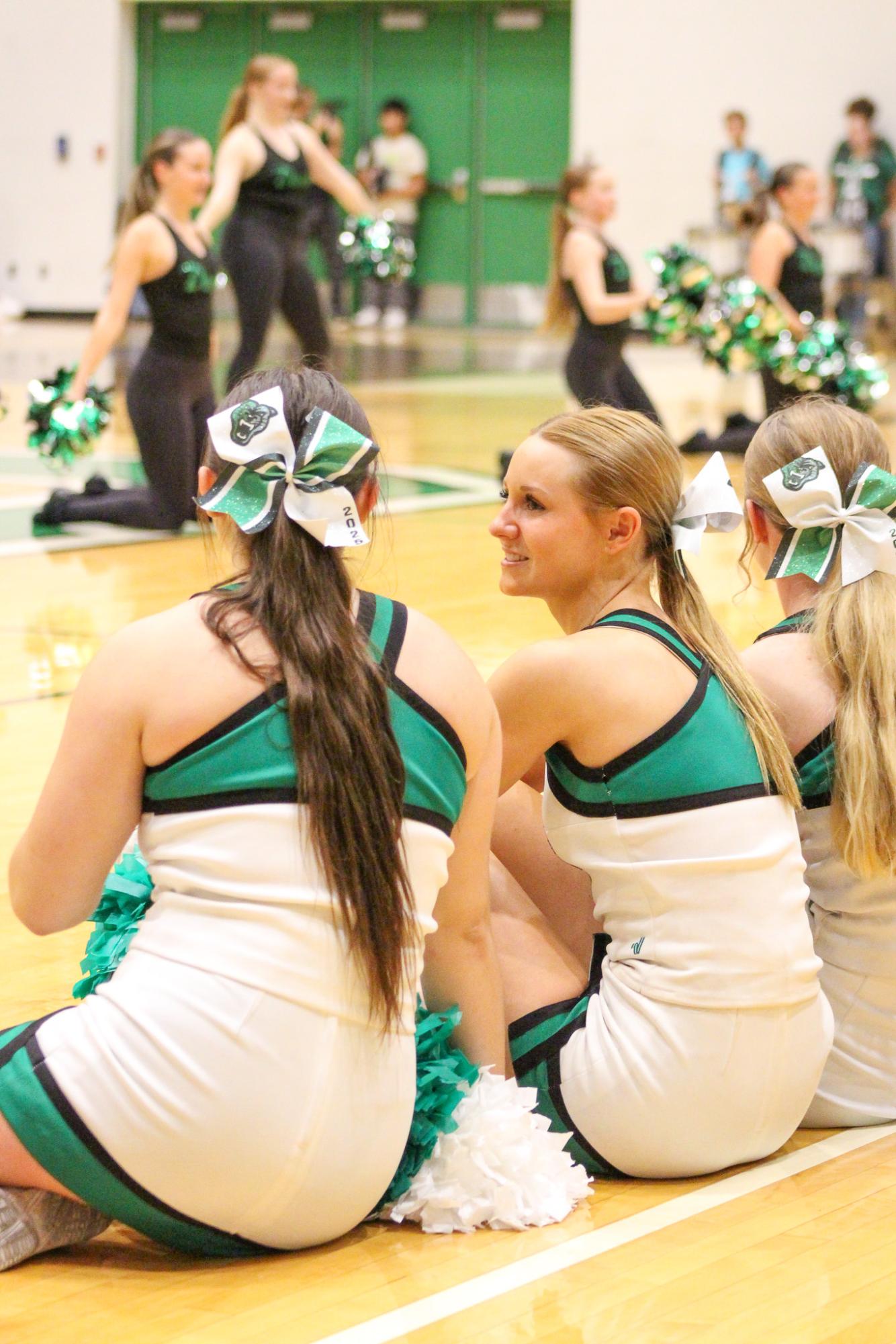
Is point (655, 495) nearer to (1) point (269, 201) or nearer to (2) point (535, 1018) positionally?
(2) point (535, 1018)

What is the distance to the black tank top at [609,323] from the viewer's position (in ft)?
25.4

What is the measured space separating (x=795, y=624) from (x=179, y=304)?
468cm

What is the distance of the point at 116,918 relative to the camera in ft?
6.73

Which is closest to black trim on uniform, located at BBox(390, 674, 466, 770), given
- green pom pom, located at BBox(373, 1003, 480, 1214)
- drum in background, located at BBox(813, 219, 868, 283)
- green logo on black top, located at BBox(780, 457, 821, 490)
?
green pom pom, located at BBox(373, 1003, 480, 1214)

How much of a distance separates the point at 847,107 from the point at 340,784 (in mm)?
13975

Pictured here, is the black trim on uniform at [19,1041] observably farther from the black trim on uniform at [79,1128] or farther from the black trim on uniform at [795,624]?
the black trim on uniform at [795,624]

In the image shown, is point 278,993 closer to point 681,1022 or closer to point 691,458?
point 681,1022

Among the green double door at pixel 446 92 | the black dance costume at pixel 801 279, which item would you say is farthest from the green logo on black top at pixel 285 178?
the green double door at pixel 446 92

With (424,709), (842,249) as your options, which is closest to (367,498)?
(424,709)

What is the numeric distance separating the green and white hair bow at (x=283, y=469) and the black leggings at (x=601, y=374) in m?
6.02

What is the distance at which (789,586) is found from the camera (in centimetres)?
230

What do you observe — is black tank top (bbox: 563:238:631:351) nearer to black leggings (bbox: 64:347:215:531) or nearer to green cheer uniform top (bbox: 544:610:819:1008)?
black leggings (bbox: 64:347:215:531)

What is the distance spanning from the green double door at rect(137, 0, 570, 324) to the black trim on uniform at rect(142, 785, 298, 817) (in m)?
15.6

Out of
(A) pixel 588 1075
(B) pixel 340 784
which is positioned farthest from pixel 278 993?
(A) pixel 588 1075
